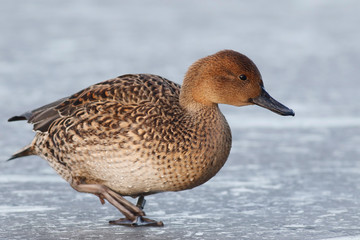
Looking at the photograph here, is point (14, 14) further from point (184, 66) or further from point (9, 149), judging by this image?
point (9, 149)

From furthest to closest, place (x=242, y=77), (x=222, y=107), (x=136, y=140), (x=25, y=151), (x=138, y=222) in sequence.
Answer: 1. (x=222, y=107)
2. (x=25, y=151)
3. (x=242, y=77)
4. (x=138, y=222)
5. (x=136, y=140)

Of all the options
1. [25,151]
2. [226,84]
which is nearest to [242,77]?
[226,84]

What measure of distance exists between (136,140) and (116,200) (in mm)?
477

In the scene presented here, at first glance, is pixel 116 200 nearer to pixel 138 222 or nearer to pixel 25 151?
pixel 138 222

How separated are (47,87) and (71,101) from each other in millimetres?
3591

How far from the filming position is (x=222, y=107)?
831 centimetres

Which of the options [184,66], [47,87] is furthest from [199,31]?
[47,87]

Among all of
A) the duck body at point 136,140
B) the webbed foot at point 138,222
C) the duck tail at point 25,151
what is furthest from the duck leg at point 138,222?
the duck tail at point 25,151

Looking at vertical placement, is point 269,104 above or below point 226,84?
below

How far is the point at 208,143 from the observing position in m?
4.70

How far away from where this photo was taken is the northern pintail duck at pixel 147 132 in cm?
459

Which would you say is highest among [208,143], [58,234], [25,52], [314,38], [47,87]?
[314,38]

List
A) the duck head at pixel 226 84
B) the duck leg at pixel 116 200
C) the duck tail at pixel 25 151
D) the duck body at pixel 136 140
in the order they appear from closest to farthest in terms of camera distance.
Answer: the duck body at pixel 136 140 → the duck leg at pixel 116 200 → the duck head at pixel 226 84 → the duck tail at pixel 25 151

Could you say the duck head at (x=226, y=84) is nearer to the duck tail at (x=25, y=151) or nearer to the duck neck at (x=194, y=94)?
the duck neck at (x=194, y=94)
